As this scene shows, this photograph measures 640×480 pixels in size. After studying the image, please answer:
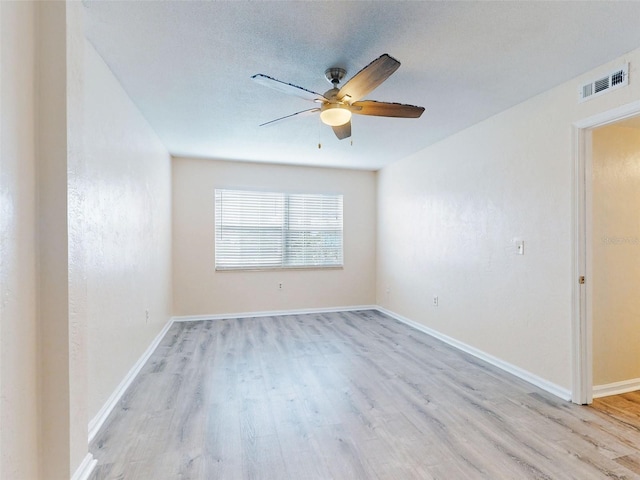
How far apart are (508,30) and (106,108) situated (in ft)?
8.75

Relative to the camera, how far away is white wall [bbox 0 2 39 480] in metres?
1.19

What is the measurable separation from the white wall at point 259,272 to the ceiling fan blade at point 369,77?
3.23 metres

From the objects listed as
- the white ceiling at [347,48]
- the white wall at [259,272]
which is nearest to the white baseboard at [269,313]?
the white wall at [259,272]

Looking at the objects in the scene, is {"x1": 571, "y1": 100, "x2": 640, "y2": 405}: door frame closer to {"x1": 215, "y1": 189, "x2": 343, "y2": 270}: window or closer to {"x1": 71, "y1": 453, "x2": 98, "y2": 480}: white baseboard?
{"x1": 71, "y1": 453, "x2": 98, "y2": 480}: white baseboard

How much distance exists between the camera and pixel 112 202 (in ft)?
7.75

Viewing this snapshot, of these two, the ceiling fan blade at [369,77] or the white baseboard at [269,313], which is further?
the white baseboard at [269,313]

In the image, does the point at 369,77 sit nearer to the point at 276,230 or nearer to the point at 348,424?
the point at 348,424

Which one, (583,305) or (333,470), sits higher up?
(583,305)

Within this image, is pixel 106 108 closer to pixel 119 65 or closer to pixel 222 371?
pixel 119 65

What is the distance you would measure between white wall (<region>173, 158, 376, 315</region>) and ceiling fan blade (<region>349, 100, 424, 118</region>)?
10.1 feet

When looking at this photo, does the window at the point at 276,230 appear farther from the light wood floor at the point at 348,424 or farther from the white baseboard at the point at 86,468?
the white baseboard at the point at 86,468

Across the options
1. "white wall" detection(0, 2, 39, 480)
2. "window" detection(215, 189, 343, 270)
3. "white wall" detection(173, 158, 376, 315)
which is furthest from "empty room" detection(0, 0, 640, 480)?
"window" detection(215, 189, 343, 270)

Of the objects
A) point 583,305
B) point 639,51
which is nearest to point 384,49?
point 639,51

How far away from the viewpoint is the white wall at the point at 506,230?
2539 mm
